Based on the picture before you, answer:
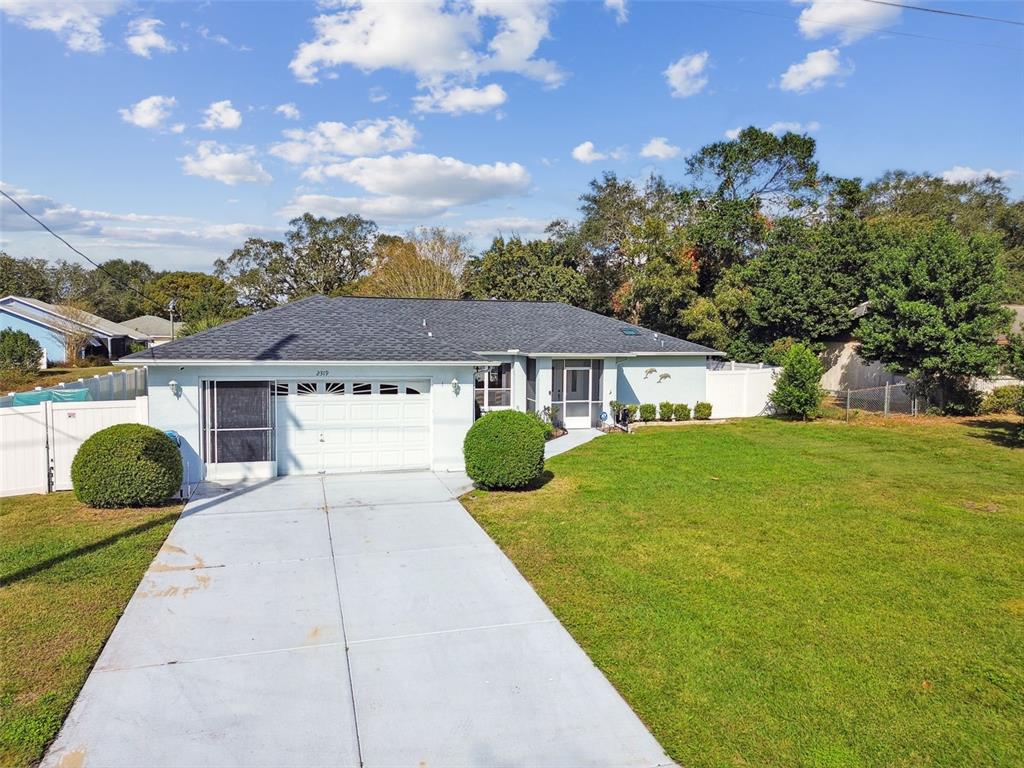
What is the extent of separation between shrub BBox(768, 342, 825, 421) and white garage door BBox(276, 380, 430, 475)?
44.6 feet

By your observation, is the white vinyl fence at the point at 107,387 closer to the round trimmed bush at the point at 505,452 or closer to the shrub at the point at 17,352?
the round trimmed bush at the point at 505,452

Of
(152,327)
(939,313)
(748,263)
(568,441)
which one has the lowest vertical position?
(568,441)

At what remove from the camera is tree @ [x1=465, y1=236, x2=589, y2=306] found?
3712cm

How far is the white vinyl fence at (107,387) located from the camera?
54.3 feet

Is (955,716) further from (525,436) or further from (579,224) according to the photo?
(579,224)

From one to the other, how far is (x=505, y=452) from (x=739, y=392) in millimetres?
14302

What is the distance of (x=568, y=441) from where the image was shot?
17750 millimetres

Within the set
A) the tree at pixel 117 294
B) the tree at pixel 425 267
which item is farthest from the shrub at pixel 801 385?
the tree at pixel 117 294

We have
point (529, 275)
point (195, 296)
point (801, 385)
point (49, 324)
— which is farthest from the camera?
point (195, 296)

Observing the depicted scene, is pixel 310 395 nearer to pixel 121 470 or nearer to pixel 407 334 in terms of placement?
pixel 407 334

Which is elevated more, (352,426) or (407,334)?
(407,334)

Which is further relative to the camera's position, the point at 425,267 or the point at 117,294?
the point at 117,294

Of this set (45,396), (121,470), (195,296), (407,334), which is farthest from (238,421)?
(195,296)

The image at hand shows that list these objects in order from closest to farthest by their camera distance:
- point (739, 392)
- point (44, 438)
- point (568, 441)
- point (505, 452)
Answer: point (44, 438), point (505, 452), point (568, 441), point (739, 392)
